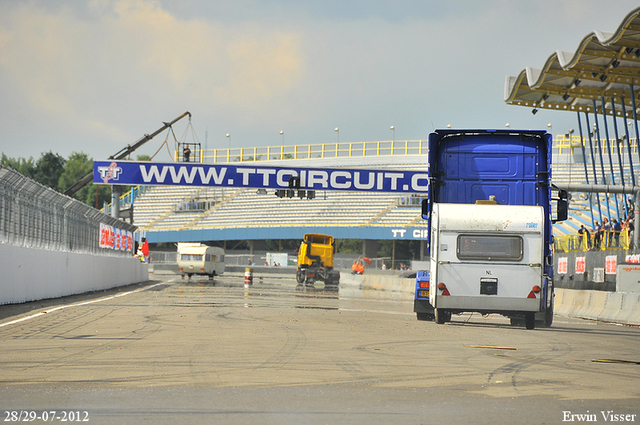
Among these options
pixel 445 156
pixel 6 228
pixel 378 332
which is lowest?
pixel 378 332

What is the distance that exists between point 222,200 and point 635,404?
73270 mm

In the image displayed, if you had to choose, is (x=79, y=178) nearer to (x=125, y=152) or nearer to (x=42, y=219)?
(x=125, y=152)

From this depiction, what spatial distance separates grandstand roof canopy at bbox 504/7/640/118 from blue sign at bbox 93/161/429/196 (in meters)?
6.41

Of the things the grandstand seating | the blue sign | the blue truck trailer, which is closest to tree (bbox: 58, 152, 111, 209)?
the grandstand seating

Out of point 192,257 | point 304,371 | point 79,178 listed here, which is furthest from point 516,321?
point 79,178

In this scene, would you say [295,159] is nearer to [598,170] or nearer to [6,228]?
[598,170]

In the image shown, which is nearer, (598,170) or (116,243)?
(116,243)

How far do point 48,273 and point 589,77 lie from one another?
23987mm

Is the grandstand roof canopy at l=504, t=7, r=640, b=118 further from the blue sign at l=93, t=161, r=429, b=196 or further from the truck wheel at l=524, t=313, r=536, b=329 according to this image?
the truck wheel at l=524, t=313, r=536, b=329

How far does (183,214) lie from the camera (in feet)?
257

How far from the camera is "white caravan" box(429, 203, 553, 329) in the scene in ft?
50.6

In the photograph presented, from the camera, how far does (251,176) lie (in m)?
38.4

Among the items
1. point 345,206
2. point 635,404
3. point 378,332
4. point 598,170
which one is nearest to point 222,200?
point 345,206

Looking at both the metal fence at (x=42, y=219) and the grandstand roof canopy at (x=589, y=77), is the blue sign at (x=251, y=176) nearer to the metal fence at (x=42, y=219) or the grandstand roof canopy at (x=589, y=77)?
the grandstand roof canopy at (x=589, y=77)
